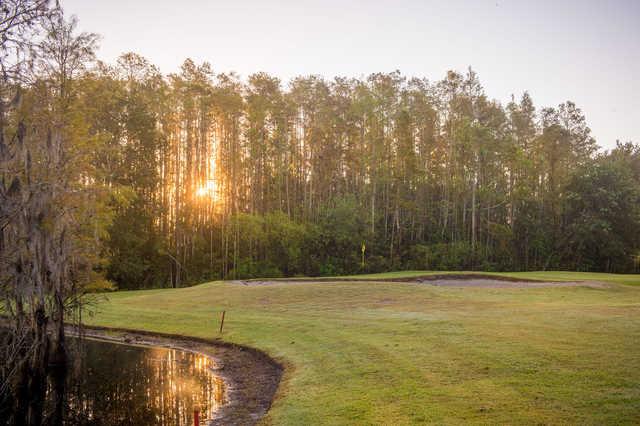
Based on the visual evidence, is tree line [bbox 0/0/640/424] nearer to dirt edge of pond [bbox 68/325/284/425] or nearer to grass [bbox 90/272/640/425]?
dirt edge of pond [bbox 68/325/284/425]

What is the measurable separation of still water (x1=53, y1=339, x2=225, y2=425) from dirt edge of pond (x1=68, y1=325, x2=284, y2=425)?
Answer: 1.20 feet

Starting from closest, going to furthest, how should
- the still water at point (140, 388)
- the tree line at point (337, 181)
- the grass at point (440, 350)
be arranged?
the grass at point (440, 350), the still water at point (140, 388), the tree line at point (337, 181)

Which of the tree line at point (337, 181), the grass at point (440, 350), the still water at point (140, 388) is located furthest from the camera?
the tree line at point (337, 181)

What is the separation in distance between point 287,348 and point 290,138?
132 feet

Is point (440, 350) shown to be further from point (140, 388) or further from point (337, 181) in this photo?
point (337, 181)

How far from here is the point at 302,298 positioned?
26766 mm

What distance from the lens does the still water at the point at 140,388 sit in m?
11.8

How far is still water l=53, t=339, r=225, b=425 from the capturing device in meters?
11.8

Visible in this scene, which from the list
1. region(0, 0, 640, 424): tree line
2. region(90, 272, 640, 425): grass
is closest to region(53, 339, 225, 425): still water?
region(90, 272, 640, 425): grass

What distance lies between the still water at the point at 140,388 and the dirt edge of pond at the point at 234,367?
0.36m

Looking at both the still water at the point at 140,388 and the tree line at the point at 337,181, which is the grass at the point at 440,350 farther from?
the tree line at the point at 337,181

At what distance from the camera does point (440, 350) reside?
13.7 metres

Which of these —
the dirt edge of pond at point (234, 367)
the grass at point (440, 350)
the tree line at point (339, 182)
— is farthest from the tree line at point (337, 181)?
the grass at point (440, 350)

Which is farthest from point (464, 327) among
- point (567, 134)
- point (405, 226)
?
point (567, 134)
